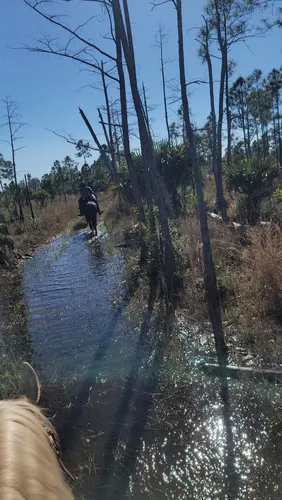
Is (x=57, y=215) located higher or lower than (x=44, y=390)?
higher

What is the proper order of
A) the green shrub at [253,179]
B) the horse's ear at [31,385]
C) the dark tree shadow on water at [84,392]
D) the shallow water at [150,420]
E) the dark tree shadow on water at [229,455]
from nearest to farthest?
the horse's ear at [31,385]
the dark tree shadow on water at [229,455]
the shallow water at [150,420]
the dark tree shadow on water at [84,392]
the green shrub at [253,179]

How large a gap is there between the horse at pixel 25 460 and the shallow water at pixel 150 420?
2355mm

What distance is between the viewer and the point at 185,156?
55.7 ft

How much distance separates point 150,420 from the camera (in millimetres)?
3785

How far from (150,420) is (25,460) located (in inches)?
124

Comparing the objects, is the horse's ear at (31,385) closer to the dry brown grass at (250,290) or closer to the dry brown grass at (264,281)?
the dry brown grass at (250,290)

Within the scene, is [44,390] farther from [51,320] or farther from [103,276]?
[103,276]

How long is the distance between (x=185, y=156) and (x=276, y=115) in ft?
102

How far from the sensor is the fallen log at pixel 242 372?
4.12 metres

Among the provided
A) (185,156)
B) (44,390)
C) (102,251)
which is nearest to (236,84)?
(185,156)

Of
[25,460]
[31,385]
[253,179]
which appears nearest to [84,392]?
[31,385]

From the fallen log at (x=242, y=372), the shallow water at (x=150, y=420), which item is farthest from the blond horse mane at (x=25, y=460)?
the fallen log at (x=242, y=372)

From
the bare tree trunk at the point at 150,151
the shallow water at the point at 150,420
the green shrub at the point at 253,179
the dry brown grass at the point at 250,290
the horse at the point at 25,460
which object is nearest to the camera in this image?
the horse at the point at 25,460

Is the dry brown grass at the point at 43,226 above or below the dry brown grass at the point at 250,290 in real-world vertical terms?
above
